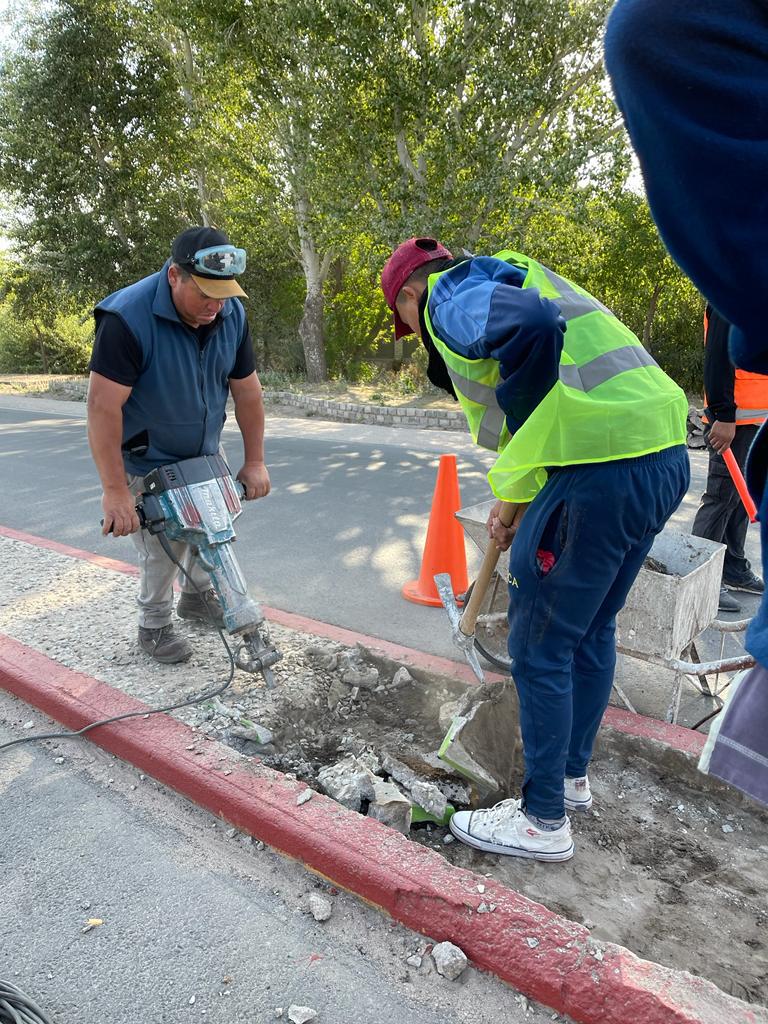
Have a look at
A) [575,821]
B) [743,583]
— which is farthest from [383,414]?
[575,821]

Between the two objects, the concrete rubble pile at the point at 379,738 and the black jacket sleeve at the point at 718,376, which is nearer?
the concrete rubble pile at the point at 379,738

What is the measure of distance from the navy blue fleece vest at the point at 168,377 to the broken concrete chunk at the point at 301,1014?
2312 millimetres

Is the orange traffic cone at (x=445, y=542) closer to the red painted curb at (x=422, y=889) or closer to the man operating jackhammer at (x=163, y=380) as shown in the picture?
the man operating jackhammer at (x=163, y=380)

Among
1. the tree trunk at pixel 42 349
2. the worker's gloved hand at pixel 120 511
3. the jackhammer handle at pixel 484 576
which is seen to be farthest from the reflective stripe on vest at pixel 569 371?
the tree trunk at pixel 42 349

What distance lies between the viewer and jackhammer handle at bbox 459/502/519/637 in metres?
2.54

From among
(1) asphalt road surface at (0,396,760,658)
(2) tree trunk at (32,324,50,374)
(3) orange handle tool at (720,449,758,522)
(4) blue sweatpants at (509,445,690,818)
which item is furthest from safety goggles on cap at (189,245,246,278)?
(2) tree trunk at (32,324,50,374)

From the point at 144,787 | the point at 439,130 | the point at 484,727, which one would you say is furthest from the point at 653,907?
the point at 439,130

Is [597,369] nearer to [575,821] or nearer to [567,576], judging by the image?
[567,576]

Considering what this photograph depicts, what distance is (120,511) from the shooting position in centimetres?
329

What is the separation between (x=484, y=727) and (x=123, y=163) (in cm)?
1959

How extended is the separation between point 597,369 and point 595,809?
161cm

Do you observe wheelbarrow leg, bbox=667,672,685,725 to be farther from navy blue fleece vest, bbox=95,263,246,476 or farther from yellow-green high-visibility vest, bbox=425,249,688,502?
navy blue fleece vest, bbox=95,263,246,476

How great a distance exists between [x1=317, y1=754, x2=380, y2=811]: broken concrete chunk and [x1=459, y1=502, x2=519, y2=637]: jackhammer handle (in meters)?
0.67

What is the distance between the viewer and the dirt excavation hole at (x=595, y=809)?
2240mm
